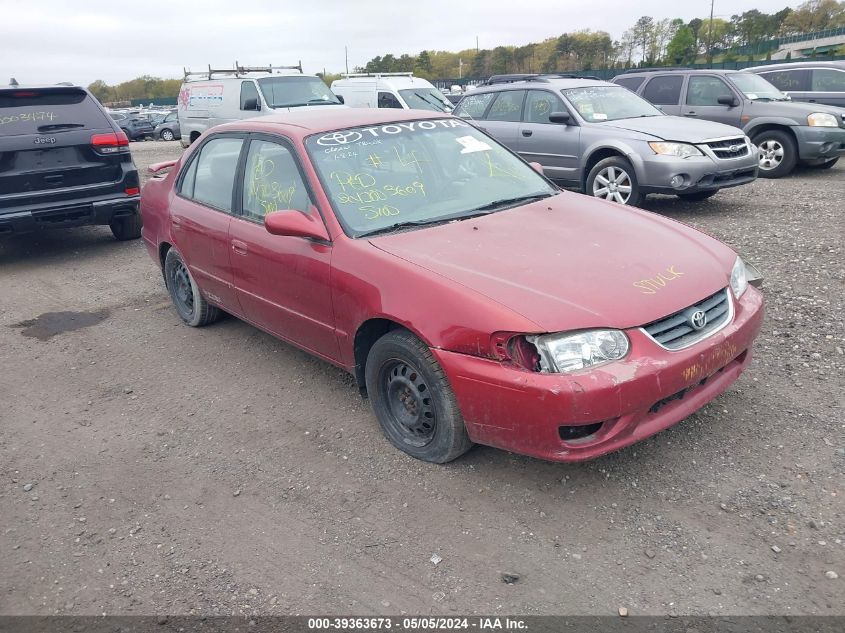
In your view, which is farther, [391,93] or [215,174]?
[391,93]

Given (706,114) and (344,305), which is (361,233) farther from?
(706,114)

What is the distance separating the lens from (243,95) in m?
14.6

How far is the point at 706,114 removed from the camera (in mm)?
11375

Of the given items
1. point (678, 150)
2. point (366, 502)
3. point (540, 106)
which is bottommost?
point (366, 502)

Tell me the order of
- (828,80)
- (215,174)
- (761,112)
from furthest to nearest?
(828,80) → (761,112) → (215,174)

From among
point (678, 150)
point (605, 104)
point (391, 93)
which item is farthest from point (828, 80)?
point (391, 93)

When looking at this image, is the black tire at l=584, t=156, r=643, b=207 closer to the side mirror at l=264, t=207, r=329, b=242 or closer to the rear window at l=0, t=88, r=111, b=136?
the side mirror at l=264, t=207, r=329, b=242

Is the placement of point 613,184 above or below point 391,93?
below

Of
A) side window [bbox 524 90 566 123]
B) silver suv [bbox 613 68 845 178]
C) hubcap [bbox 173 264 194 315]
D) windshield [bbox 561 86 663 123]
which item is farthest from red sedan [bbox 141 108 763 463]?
silver suv [bbox 613 68 845 178]

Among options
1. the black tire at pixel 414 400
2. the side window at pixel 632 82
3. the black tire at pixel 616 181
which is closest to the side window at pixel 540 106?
the black tire at pixel 616 181

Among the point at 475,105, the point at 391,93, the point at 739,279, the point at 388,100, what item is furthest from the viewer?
the point at 388,100

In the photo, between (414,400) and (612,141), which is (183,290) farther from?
(612,141)

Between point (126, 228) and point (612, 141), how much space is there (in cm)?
610

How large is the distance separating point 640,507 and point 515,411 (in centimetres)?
74
